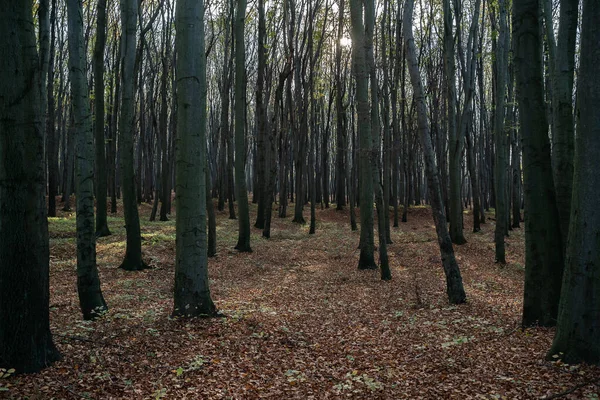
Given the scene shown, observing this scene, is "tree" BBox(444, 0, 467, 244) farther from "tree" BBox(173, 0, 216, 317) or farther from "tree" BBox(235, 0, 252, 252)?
"tree" BBox(173, 0, 216, 317)

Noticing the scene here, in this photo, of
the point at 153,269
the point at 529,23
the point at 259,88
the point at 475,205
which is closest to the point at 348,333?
the point at 529,23

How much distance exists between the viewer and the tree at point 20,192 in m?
4.12

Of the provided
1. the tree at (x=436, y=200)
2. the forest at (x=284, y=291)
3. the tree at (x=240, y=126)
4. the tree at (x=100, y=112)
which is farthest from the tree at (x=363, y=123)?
the tree at (x=100, y=112)

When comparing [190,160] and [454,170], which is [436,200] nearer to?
[190,160]

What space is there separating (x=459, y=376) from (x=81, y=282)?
223 inches

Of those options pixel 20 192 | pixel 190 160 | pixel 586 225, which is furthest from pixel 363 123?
pixel 20 192

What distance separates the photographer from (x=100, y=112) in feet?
44.6

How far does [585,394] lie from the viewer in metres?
3.91

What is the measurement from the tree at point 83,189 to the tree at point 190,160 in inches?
55.1

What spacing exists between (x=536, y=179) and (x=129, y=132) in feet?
32.9

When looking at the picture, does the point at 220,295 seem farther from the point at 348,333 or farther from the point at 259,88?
the point at 259,88

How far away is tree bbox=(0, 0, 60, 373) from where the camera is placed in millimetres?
4125

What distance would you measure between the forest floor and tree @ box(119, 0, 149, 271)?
618 millimetres

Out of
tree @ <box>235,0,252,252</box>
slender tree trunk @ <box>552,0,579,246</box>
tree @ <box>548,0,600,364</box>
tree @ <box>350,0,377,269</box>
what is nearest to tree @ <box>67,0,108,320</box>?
tree @ <box>548,0,600,364</box>
